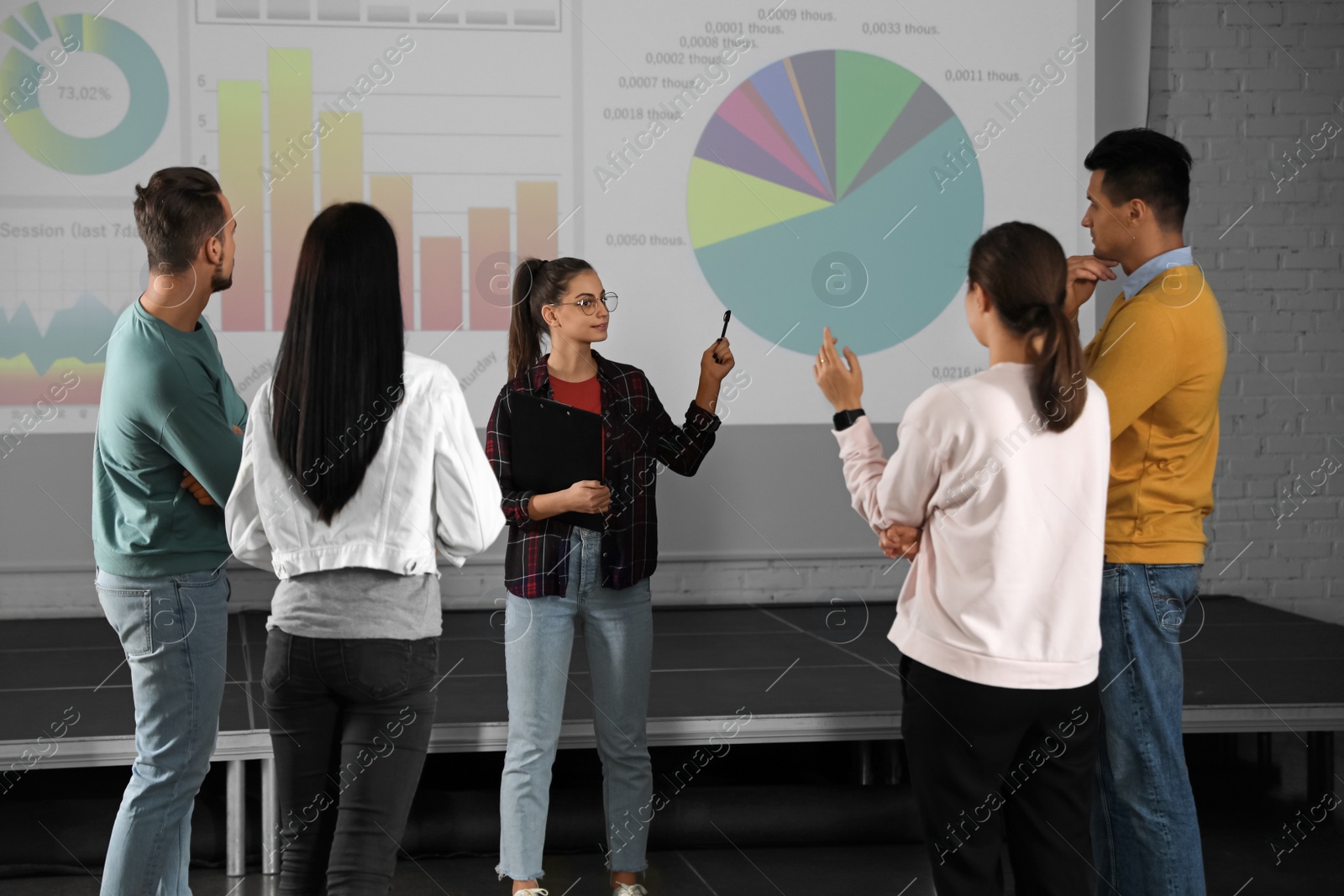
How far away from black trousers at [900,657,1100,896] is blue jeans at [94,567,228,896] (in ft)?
3.73

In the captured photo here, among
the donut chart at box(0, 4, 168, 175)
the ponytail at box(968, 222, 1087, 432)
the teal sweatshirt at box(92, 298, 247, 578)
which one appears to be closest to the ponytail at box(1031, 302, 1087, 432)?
the ponytail at box(968, 222, 1087, 432)

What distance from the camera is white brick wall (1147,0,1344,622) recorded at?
15.3 ft

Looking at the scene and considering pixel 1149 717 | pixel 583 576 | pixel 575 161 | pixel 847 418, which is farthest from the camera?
pixel 575 161

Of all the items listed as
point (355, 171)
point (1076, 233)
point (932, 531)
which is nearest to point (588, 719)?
point (932, 531)

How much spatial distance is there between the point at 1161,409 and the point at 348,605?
4.08ft

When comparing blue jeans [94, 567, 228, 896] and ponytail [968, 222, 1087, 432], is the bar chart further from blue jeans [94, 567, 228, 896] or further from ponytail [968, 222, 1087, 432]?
ponytail [968, 222, 1087, 432]

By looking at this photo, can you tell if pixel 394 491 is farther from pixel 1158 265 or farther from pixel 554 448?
pixel 1158 265

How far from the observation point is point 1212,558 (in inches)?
187

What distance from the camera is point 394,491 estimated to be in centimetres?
151

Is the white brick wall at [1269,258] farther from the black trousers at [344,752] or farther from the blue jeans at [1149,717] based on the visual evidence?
the black trousers at [344,752]

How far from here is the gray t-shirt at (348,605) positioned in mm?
1488

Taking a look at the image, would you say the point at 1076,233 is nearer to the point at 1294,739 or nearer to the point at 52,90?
the point at 1294,739

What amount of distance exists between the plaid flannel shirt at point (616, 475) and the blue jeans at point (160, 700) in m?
0.57

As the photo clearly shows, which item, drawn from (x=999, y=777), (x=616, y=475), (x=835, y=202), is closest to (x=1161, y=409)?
(x=999, y=777)
